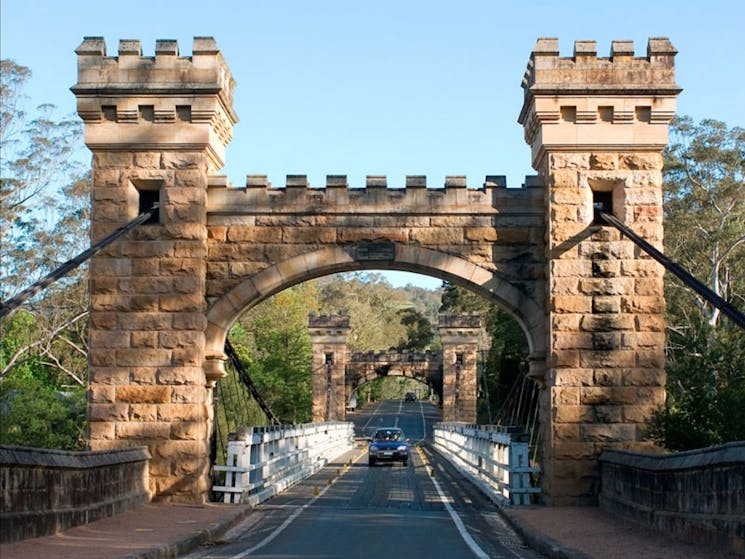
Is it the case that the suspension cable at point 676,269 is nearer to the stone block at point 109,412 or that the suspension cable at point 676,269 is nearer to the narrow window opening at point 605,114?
the narrow window opening at point 605,114

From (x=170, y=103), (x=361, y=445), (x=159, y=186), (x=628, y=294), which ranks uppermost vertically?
(x=170, y=103)

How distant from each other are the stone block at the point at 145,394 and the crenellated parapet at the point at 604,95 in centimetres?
637

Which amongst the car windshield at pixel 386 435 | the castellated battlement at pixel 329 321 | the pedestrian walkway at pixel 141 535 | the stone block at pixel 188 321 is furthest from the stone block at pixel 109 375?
the castellated battlement at pixel 329 321

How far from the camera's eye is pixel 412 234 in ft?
53.5

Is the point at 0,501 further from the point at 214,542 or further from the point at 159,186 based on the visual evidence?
the point at 159,186

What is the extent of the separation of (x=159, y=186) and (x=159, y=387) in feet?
9.50

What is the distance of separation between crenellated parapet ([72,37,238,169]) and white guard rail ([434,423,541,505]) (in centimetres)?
624

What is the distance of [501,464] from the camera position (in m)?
17.2

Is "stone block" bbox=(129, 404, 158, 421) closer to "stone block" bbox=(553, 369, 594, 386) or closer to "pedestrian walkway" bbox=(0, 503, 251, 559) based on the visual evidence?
"pedestrian walkway" bbox=(0, 503, 251, 559)

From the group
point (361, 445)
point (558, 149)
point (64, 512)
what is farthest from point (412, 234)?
point (361, 445)

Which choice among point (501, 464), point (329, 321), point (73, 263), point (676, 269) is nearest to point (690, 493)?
point (676, 269)

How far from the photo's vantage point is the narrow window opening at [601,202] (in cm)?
1600

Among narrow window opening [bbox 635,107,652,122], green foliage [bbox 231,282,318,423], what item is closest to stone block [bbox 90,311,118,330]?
narrow window opening [bbox 635,107,652,122]

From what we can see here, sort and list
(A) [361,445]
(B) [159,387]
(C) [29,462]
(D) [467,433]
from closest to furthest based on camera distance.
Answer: (C) [29,462]
(B) [159,387]
(D) [467,433]
(A) [361,445]
